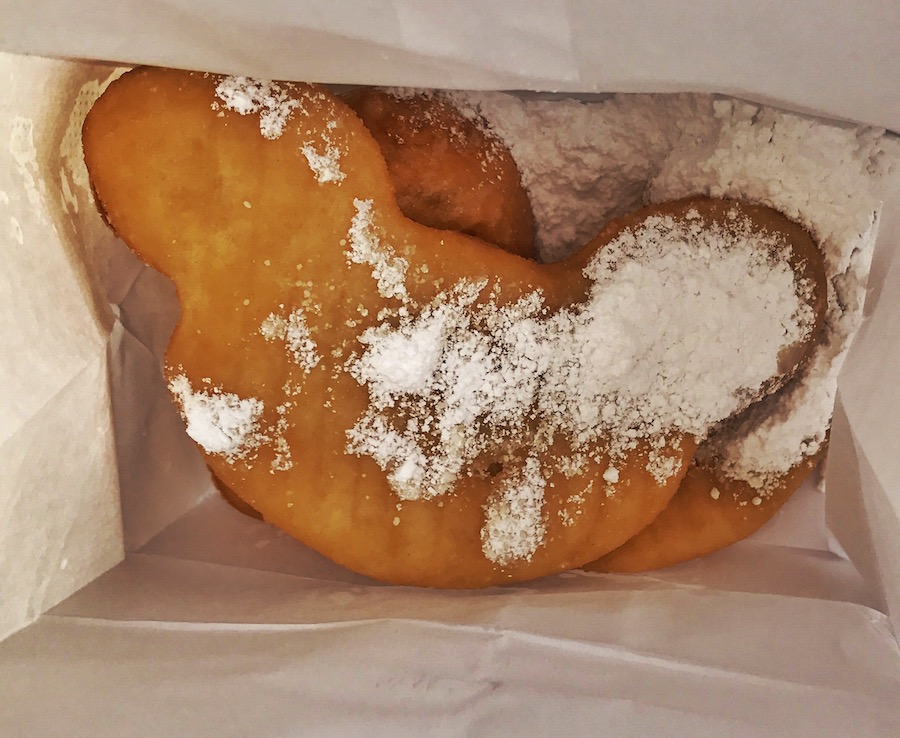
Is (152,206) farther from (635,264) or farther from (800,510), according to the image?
(800,510)

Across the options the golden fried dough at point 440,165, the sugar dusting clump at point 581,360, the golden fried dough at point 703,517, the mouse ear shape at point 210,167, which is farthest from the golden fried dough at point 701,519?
the mouse ear shape at point 210,167

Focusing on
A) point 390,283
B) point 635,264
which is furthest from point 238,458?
point 635,264

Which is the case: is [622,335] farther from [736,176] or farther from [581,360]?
[736,176]

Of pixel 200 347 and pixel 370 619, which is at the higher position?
pixel 200 347

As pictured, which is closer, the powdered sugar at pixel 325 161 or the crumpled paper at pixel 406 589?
the crumpled paper at pixel 406 589

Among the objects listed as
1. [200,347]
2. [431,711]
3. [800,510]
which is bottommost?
[431,711]

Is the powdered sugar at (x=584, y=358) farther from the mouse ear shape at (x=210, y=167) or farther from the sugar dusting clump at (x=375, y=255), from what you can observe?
the mouse ear shape at (x=210, y=167)
